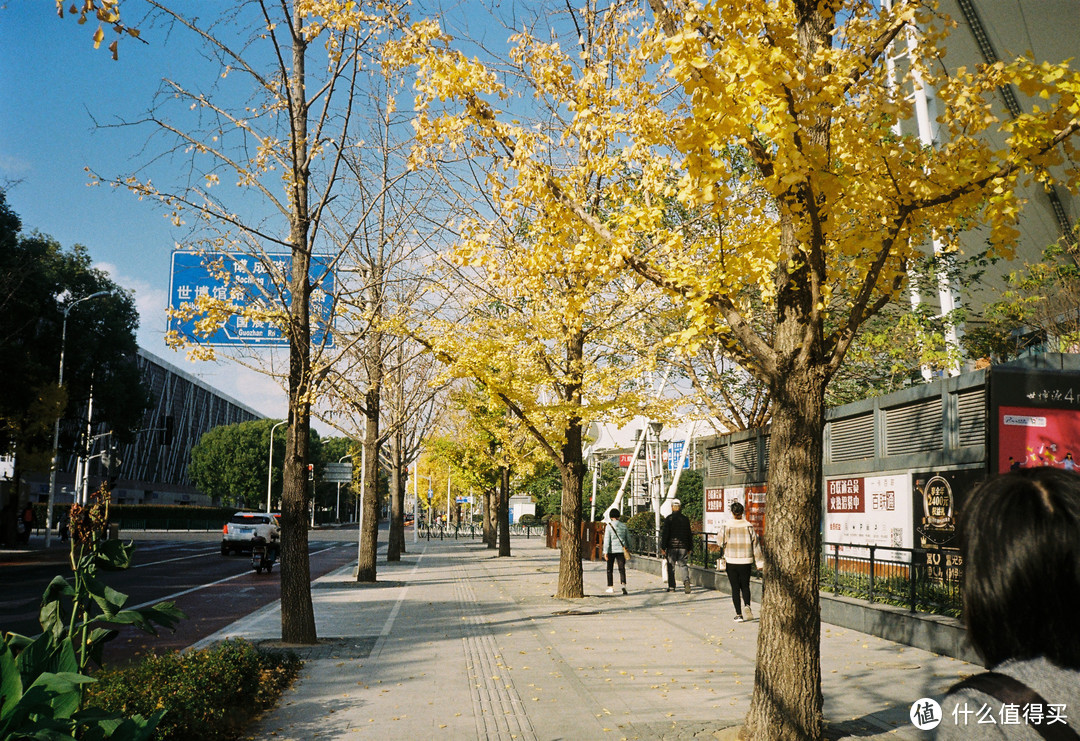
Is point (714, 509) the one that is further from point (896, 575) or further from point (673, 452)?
point (673, 452)

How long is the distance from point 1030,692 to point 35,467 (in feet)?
135

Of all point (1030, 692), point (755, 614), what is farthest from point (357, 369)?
point (1030, 692)

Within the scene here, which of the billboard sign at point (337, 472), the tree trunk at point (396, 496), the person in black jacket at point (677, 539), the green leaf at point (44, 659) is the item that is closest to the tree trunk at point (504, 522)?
the tree trunk at point (396, 496)

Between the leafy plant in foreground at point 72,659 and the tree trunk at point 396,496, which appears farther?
the tree trunk at point 396,496

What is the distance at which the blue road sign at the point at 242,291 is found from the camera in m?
11.7

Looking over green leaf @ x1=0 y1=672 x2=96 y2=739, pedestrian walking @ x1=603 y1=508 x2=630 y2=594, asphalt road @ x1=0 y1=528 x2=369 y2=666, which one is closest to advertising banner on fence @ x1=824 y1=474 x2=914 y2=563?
pedestrian walking @ x1=603 y1=508 x2=630 y2=594

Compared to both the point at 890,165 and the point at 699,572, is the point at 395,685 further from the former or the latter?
the point at 699,572

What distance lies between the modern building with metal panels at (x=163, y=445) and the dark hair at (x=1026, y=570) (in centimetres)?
8292

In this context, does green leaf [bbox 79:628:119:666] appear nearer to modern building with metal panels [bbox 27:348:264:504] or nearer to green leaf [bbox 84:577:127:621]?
green leaf [bbox 84:577:127:621]

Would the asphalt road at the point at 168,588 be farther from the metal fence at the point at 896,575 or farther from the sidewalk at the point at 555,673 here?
the metal fence at the point at 896,575

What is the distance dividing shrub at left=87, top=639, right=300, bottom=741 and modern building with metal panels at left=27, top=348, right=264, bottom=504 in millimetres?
75395

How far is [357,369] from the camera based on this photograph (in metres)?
21.0

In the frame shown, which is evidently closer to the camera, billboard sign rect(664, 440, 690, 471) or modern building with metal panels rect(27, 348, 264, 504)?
billboard sign rect(664, 440, 690, 471)

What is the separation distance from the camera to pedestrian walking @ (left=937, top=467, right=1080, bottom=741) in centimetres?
145
